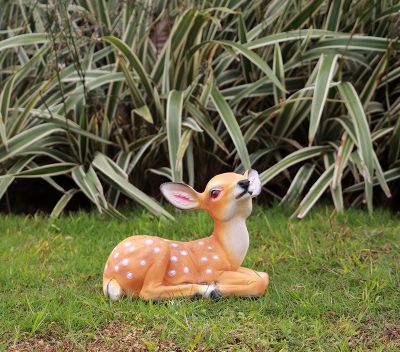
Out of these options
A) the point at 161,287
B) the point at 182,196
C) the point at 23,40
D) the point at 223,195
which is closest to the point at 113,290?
the point at 161,287

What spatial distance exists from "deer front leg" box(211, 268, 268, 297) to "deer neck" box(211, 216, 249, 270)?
0.06m

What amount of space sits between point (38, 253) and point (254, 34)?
2262 mm

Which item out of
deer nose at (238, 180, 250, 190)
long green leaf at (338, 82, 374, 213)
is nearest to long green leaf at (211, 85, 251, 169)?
long green leaf at (338, 82, 374, 213)

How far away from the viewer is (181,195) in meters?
3.46

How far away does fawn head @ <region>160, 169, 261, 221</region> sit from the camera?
336 cm

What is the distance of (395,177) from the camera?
5074mm

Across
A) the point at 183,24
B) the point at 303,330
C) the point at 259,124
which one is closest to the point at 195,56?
the point at 183,24

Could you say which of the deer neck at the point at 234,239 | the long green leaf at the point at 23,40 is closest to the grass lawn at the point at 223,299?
the deer neck at the point at 234,239

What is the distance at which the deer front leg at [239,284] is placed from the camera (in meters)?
3.36

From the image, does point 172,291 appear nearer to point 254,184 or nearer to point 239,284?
point 239,284

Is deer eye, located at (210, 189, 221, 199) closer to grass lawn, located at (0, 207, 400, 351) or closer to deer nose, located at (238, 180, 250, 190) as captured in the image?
deer nose, located at (238, 180, 250, 190)

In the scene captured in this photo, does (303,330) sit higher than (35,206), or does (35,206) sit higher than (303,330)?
(303,330)

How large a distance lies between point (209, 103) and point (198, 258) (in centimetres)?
217

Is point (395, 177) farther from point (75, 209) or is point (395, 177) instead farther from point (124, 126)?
point (75, 209)
